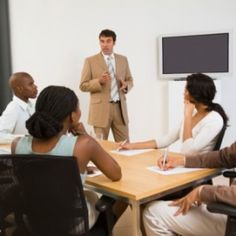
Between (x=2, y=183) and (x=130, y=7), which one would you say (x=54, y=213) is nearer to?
(x=2, y=183)

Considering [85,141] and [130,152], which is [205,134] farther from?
[85,141]

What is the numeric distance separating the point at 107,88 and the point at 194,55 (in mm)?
1214

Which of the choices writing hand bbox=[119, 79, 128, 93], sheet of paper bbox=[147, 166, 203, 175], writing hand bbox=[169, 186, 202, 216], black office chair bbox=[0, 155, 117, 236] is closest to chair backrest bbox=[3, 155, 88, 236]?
black office chair bbox=[0, 155, 117, 236]

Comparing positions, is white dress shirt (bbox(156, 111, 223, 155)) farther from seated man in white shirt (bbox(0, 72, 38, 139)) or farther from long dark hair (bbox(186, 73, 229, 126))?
seated man in white shirt (bbox(0, 72, 38, 139))

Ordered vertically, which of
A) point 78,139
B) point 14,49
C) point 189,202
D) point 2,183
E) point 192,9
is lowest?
point 189,202

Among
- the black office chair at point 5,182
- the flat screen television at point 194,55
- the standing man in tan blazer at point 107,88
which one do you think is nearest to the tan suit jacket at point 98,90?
the standing man in tan blazer at point 107,88

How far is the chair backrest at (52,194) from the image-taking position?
1443 mm

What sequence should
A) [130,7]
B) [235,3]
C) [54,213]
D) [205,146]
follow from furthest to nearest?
[130,7] < [235,3] < [205,146] < [54,213]

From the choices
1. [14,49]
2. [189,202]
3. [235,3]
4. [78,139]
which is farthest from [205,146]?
[14,49]

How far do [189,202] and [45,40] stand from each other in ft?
12.4

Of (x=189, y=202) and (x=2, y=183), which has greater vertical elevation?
(x=2, y=183)

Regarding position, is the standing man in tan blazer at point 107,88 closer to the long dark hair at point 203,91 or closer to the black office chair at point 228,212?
the long dark hair at point 203,91

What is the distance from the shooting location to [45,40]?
16.5 ft

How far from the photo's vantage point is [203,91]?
2.48 meters
